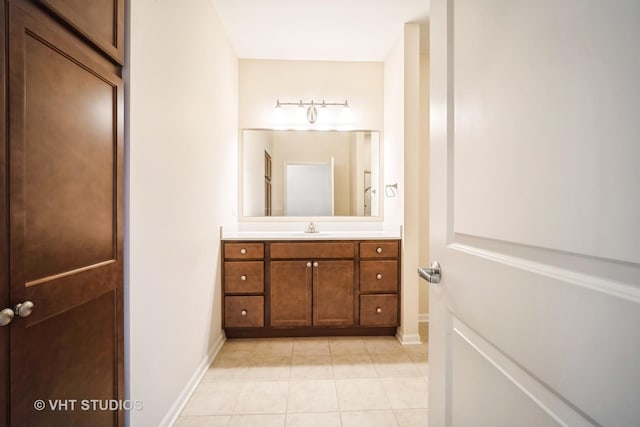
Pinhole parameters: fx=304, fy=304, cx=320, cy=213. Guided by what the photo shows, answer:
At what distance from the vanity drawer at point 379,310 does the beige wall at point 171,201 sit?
1198mm

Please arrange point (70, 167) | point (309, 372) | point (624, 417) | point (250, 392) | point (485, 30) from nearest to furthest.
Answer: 1. point (624, 417)
2. point (485, 30)
3. point (70, 167)
4. point (250, 392)
5. point (309, 372)

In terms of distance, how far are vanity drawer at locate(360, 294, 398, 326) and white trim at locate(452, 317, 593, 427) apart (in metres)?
1.87

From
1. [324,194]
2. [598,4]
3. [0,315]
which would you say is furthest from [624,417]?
[324,194]

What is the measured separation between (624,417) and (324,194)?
2818 millimetres

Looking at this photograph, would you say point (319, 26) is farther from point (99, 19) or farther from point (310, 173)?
point (99, 19)

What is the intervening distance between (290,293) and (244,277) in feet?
1.33

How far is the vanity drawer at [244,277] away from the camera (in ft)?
8.29

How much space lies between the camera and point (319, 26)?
98.0 inches

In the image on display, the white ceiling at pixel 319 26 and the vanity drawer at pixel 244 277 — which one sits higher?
the white ceiling at pixel 319 26

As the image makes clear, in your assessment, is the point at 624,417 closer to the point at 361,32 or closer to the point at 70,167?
the point at 70,167

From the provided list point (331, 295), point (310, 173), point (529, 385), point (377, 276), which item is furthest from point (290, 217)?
point (529, 385)

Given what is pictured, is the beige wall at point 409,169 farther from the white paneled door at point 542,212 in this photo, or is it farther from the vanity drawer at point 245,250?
the white paneled door at point 542,212

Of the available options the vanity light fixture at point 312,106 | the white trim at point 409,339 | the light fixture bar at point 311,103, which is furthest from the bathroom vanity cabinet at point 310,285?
the light fixture bar at point 311,103

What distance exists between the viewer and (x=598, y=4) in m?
0.41
